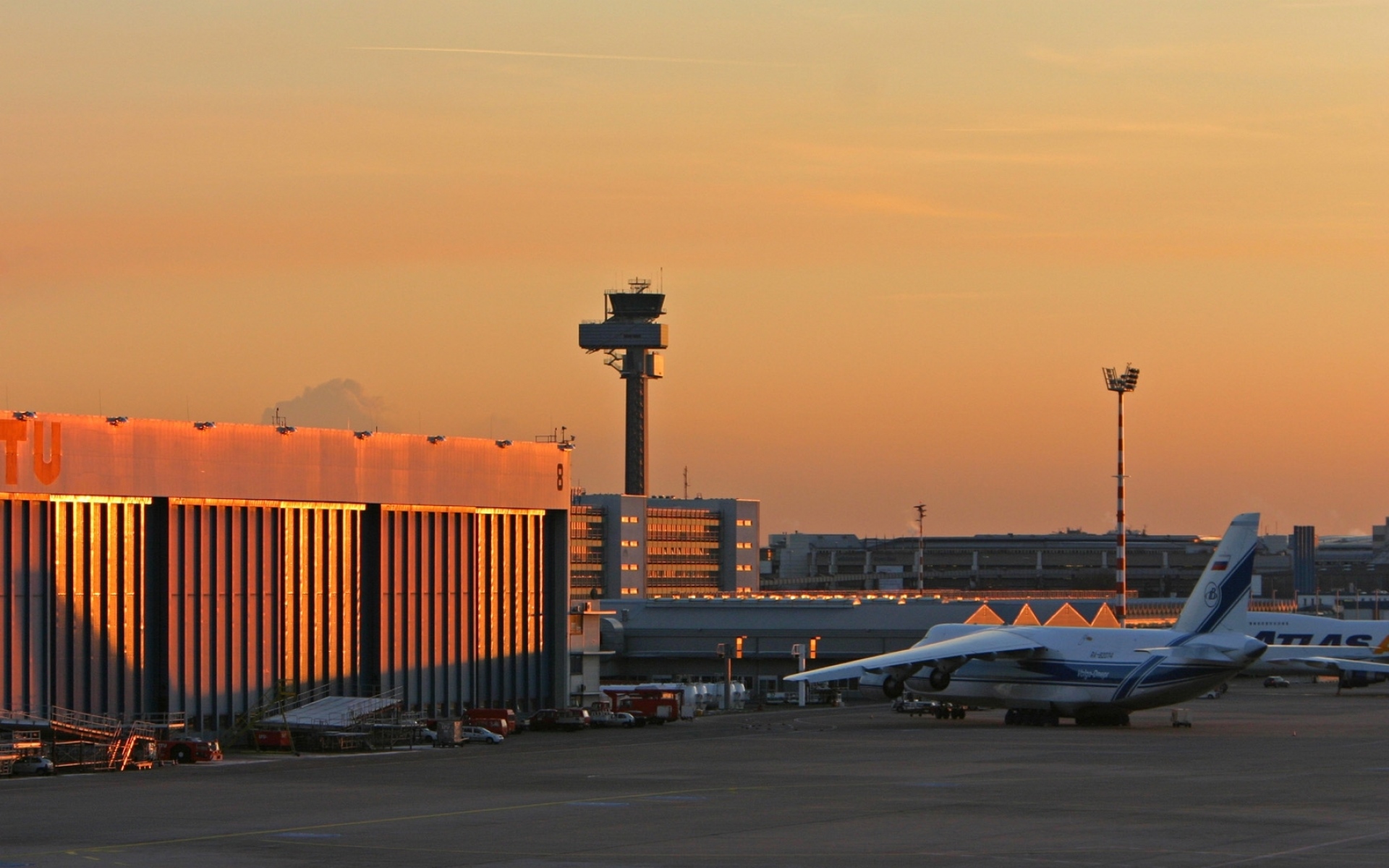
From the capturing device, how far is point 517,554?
90.7 metres

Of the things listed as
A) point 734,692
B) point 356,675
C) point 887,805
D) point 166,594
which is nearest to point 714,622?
point 734,692

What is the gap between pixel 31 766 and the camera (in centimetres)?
5950

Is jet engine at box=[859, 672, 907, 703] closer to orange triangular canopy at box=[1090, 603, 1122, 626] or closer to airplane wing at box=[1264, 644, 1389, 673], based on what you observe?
airplane wing at box=[1264, 644, 1389, 673]

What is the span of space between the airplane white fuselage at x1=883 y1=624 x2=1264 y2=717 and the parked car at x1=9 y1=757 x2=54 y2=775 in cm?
4297

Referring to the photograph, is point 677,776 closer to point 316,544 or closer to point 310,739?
point 310,739

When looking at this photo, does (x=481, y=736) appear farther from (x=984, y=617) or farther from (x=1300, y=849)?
(x=984, y=617)

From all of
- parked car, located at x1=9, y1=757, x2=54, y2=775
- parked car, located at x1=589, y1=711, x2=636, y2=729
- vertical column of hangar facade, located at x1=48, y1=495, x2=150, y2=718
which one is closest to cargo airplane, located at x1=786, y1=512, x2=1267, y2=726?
parked car, located at x1=589, y1=711, x2=636, y2=729

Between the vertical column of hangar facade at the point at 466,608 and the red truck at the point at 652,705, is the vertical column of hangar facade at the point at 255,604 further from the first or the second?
the red truck at the point at 652,705

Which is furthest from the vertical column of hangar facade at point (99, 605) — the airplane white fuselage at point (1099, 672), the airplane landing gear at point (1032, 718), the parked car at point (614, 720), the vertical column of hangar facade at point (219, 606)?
the airplane landing gear at point (1032, 718)

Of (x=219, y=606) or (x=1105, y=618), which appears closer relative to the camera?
(x=219, y=606)

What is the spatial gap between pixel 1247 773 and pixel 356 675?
39436 millimetres

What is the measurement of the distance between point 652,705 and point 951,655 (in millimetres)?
14319

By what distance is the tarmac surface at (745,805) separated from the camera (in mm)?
38219

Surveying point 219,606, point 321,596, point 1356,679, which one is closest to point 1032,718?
point 321,596
